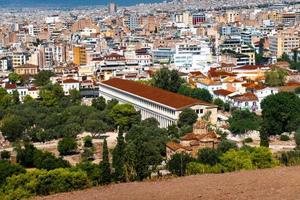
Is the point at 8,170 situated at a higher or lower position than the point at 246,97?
lower

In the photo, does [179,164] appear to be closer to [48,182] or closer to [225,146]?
[225,146]

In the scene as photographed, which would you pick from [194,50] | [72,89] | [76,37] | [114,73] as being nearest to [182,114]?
[72,89]

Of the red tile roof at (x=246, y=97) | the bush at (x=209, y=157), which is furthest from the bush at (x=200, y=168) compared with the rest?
the red tile roof at (x=246, y=97)

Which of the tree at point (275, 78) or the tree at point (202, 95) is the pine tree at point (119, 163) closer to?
the tree at point (202, 95)

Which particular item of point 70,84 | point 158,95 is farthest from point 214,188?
point 70,84

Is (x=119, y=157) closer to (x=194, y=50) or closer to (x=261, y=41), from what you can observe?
(x=194, y=50)

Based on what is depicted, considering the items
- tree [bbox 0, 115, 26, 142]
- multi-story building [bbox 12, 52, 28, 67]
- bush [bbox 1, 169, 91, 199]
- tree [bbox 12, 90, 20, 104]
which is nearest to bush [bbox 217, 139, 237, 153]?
bush [bbox 1, 169, 91, 199]
